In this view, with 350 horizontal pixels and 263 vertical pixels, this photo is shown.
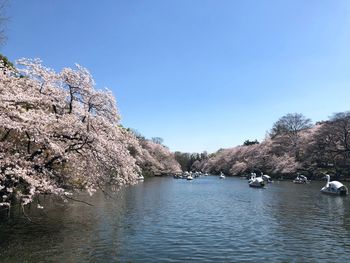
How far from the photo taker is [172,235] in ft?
72.5

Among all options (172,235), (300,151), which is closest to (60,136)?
(172,235)

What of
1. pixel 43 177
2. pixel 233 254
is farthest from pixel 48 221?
pixel 233 254

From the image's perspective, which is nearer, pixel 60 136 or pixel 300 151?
pixel 60 136

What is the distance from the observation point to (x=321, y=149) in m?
95.7

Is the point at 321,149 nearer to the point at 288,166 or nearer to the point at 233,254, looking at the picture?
the point at 288,166

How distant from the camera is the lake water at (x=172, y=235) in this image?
1736 centimetres

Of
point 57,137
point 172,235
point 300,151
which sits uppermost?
point 300,151

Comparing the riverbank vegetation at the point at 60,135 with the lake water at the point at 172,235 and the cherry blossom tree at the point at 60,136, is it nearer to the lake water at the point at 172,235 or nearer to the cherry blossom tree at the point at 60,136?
the cherry blossom tree at the point at 60,136

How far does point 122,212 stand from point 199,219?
672 cm

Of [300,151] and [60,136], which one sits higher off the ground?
[300,151]

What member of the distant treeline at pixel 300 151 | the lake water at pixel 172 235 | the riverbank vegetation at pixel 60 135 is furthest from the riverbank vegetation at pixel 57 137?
the distant treeline at pixel 300 151

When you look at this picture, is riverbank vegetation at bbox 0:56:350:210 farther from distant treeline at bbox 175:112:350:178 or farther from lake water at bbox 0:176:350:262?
distant treeline at bbox 175:112:350:178

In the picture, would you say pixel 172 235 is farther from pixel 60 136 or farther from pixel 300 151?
pixel 300 151

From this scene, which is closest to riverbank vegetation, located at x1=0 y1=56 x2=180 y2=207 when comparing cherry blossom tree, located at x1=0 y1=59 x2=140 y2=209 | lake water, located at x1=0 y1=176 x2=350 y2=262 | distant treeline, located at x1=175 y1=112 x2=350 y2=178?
cherry blossom tree, located at x1=0 y1=59 x2=140 y2=209
